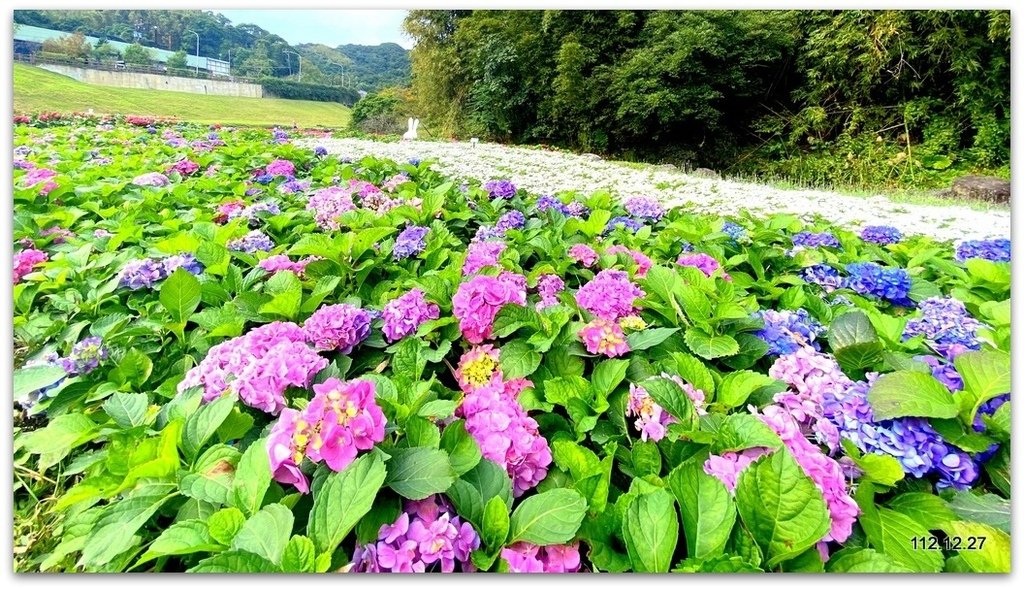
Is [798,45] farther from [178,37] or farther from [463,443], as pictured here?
[463,443]

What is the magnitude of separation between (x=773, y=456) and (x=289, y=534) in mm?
484

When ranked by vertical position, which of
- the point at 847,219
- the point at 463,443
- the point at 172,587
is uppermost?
the point at 847,219

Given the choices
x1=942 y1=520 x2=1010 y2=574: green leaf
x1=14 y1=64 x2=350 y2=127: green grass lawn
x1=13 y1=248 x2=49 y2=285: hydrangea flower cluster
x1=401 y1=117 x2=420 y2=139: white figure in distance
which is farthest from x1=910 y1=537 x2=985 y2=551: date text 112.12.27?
x1=401 y1=117 x2=420 y2=139: white figure in distance

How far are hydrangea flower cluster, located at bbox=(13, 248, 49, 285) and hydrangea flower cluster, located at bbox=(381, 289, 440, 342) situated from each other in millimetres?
828

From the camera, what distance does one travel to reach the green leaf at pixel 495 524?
20.4 inches

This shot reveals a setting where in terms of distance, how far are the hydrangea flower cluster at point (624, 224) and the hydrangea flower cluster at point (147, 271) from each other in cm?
108

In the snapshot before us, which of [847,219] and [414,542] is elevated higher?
[847,219]

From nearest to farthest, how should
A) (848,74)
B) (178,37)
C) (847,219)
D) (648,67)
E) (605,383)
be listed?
(605,383) → (178,37) → (847,219) → (848,74) → (648,67)

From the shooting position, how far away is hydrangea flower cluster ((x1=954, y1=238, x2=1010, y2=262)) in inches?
39.2

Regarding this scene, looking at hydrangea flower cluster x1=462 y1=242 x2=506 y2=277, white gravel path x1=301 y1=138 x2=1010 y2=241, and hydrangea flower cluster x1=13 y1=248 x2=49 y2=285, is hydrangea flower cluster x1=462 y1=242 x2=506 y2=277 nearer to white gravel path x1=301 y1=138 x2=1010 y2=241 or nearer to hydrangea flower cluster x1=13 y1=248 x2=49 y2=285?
hydrangea flower cluster x1=13 y1=248 x2=49 y2=285

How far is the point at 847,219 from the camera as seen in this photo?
6.15 ft

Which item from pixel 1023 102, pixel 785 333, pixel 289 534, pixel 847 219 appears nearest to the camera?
pixel 289 534

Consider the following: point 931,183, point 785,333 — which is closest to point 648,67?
point 931,183

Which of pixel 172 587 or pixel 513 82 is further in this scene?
pixel 513 82
